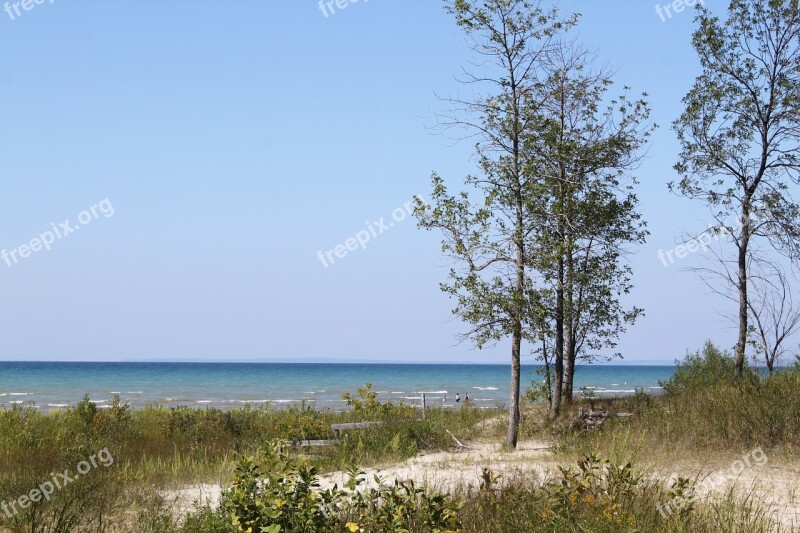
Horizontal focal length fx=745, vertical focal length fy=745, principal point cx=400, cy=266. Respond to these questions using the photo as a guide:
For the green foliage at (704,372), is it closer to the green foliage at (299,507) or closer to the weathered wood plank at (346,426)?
the weathered wood plank at (346,426)

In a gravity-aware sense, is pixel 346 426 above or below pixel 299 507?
below

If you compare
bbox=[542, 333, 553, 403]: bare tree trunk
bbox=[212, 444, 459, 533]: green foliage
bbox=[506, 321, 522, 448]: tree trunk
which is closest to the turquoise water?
bbox=[542, 333, 553, 403]: bare tree trunk

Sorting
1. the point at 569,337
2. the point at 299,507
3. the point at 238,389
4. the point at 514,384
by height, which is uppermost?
the point at 569,337

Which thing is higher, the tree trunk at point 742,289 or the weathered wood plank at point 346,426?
the tree trunk at point 742,289

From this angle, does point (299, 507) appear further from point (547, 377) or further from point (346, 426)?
point (547, 377)

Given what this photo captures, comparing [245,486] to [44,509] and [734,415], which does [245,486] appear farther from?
[734,415]

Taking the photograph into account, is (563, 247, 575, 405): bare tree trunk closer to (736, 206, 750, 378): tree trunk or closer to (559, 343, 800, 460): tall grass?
(559, 343, 800, 460): tall grass

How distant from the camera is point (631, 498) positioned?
28.7 ft

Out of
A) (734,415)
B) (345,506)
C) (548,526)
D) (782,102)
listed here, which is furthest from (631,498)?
(782,102)

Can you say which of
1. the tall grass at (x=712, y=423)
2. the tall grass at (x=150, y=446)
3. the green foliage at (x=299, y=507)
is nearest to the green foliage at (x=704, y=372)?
the tall grass at (x=712, y=423)

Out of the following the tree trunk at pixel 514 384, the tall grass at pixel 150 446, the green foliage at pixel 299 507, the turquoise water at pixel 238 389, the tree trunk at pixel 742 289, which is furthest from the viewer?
the turquoise water at pixel 238 389

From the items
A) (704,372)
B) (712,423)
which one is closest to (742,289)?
(704,372)

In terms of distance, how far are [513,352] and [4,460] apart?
450 inches

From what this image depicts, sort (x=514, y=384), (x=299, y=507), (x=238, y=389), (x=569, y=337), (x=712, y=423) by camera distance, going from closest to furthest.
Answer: (x=299, y=507) → (x=712, y=423) → (x=514, y=384) → (x=569, y=337) → (x=238, y=389)
